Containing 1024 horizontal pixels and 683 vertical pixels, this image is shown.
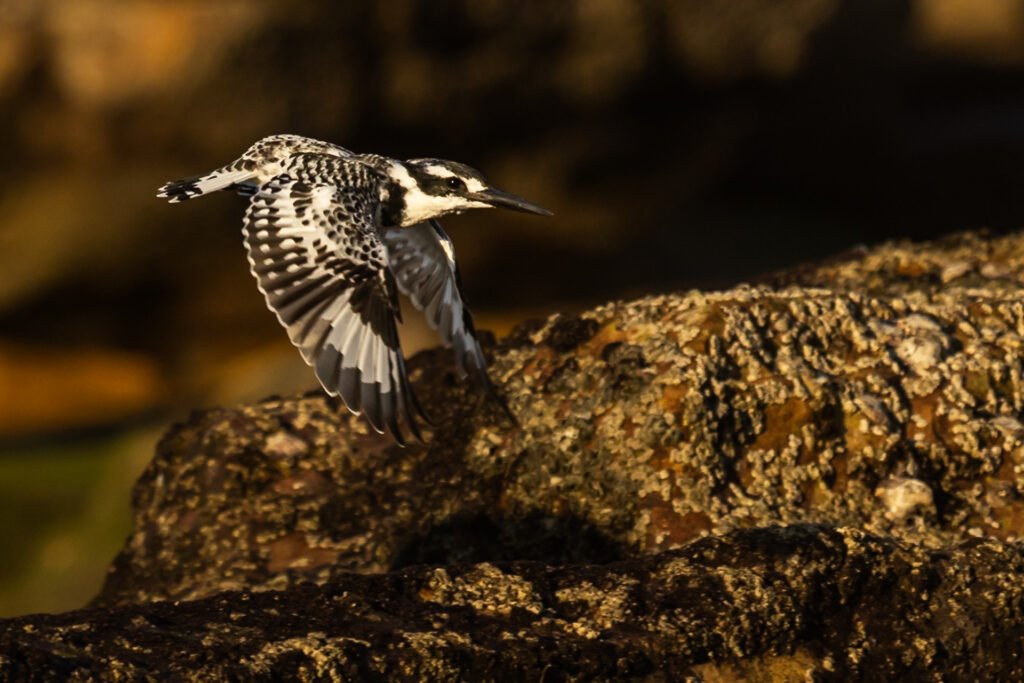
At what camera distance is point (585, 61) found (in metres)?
10.2

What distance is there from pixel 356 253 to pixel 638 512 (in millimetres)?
1016

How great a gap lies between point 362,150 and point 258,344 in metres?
1.71

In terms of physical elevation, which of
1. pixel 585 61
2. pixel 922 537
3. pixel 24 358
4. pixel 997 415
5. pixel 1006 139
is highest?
pixel 1006 139

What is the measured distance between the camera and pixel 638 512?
163 inches

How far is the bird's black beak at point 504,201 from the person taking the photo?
17.1 ft

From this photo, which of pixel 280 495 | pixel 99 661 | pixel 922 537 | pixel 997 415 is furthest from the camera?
pixel 280 495

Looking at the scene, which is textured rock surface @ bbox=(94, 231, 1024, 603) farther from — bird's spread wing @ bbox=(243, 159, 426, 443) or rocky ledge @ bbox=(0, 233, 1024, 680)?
bird's spread wing @ bbox=(243, 159, 426, 443)

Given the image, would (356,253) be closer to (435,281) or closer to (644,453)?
(435,281)

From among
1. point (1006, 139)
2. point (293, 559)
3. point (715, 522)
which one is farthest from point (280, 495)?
point (1006, 139)

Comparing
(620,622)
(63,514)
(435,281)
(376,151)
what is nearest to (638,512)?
(620,622)

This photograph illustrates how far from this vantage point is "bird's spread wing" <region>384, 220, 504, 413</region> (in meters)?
4.88

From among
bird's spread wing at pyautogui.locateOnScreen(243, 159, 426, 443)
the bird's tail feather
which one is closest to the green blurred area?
the bird's tail feather

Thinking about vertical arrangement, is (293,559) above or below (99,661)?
above

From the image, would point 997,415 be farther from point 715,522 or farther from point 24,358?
point 24,358
